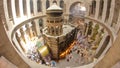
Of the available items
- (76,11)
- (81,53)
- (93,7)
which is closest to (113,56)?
(81,53)

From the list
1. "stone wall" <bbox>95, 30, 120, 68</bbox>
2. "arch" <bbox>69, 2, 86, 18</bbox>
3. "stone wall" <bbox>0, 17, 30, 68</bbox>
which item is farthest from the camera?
"arch" <bbox>69, 2, 86, 18</bbox>

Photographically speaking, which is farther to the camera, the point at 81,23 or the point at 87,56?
the point at 81,23

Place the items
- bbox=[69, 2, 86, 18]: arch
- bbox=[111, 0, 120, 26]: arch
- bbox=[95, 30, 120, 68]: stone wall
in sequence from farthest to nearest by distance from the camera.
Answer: bbox=[69, 2, 86, 18]: arch, bbox=[111, 0, 120, 26]: arch, bbox=[95, 30, 120, 68]: stone wall

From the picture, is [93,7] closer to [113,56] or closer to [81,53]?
[81,53]

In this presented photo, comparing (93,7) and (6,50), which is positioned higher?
(6,50)

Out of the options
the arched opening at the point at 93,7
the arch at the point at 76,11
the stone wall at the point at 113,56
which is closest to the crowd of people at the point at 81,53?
the arched opening at the point at 93,7

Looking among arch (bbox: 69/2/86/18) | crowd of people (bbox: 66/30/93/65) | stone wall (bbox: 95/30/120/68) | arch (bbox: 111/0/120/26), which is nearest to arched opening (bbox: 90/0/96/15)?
arch (bbox: 69/2/86/18)

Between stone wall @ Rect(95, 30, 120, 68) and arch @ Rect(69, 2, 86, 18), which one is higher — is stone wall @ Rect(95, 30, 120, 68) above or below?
above

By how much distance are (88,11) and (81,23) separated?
3876 mm

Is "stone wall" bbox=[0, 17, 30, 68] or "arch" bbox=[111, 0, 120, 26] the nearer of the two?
"stone wall" bbox=[0, 17, 30, 68]

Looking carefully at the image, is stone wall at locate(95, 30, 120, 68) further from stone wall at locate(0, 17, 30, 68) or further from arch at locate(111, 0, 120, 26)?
arch at locate(111, 0, 120, 26)

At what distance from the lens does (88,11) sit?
67.6ft

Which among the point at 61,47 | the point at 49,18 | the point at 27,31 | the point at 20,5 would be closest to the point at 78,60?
the point at 61,47

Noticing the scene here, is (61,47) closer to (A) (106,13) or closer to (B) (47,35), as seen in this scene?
(B) (47,35)
